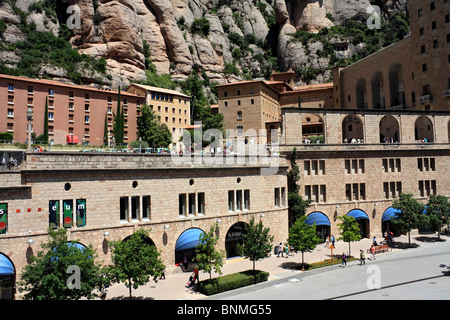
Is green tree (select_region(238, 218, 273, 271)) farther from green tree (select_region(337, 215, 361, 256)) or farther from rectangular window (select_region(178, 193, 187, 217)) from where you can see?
green tree (select_region(337, 215, 361, 256))

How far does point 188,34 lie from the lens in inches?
4434

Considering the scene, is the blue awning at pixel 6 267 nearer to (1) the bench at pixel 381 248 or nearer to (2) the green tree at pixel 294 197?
(2) the green tree at pixel 294 197

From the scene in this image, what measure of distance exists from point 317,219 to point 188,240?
56.5 ft

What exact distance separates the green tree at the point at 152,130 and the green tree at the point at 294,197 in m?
30.6

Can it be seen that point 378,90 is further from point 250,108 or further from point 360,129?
point 250,108

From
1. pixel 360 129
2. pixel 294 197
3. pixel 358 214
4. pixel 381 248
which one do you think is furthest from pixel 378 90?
pixel 381 248

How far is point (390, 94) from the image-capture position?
221ft

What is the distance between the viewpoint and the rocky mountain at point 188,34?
84.7 meters

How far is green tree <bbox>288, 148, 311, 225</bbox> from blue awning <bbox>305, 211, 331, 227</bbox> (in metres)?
1.20

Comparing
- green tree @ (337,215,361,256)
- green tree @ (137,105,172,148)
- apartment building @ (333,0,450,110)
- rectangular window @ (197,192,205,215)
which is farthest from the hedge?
apartment building @ (333,0,450,110)

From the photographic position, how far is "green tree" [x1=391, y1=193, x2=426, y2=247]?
36.7m
